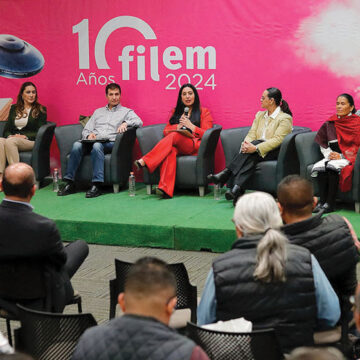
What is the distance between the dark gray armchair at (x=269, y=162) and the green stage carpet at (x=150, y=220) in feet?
1.36

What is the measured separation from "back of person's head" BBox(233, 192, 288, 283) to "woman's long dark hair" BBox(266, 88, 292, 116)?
4.40m

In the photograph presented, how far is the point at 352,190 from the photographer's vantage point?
6.37 m

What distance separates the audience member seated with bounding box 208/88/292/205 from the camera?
6906mm

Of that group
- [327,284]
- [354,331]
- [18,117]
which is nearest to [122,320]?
[327,284]

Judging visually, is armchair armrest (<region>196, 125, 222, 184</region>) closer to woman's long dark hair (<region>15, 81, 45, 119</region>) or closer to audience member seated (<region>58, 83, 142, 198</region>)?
audience member seated (<region>58, 83, 142, 198</region>)

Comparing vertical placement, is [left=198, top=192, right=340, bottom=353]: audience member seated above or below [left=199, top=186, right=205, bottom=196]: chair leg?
above

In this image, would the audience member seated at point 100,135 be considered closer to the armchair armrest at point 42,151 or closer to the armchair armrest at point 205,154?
the armchair armrest at point 42,151

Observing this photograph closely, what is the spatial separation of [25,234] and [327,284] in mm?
1480

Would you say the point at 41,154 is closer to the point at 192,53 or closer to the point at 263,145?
the point at 192,53

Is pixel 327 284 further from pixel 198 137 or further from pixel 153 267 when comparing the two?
pixel 198 137

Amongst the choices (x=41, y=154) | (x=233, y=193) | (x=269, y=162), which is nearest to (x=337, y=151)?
(x=269, y=162)

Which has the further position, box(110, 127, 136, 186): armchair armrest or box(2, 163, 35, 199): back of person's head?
box(110, 127, 136, 186): armchair armrest

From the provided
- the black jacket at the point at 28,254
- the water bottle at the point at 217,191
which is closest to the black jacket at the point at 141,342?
the black jacket at the point at 28,254

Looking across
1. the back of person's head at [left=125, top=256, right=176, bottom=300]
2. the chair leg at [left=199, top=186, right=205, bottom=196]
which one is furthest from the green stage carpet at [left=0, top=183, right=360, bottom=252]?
the back of person's head at [left=125, top=256, right=176, bottom=300]
